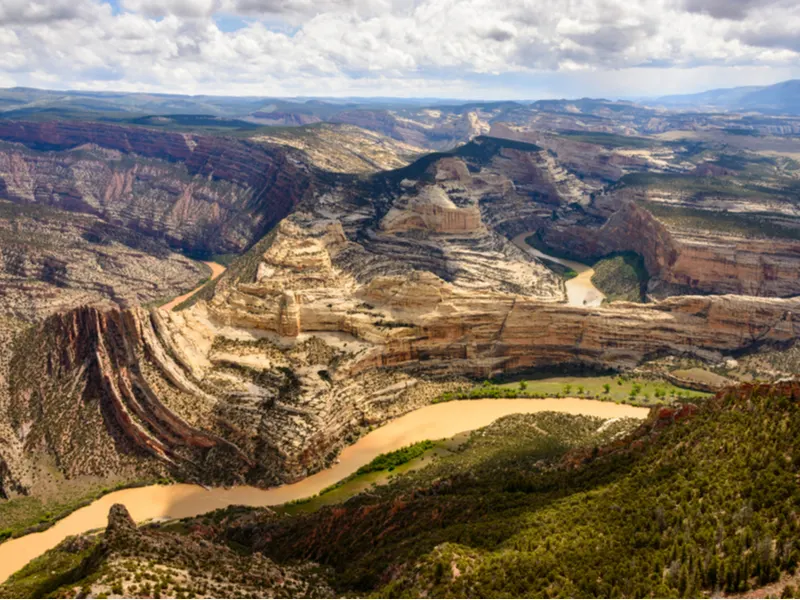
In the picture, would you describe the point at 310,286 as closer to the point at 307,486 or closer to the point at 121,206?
the point at 307,486

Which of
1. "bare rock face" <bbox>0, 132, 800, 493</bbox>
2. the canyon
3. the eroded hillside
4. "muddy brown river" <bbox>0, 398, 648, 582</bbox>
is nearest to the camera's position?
the eroded hillside

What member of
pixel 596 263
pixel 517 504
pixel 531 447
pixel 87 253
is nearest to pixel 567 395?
pixel 531 447

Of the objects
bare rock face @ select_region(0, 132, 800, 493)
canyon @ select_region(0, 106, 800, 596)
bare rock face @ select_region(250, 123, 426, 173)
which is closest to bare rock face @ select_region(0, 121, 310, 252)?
canyon @ select_region(0, 106, 800, 596)

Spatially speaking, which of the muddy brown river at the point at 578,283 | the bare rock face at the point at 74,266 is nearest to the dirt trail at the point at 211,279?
the bare rock face at the point at 74,266

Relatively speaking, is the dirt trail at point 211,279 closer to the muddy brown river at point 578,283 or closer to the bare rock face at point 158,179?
the bare rock face at point 158,179

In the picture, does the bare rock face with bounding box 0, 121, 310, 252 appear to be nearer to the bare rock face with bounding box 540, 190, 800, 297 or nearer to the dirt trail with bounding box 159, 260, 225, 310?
the dirt trail with bounding box 159, 260, 225, 310

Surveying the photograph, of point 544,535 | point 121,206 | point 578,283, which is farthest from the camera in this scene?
point 121,206

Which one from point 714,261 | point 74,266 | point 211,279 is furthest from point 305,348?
point 714,261

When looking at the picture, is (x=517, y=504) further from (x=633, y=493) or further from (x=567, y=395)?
(x=567, y=395)

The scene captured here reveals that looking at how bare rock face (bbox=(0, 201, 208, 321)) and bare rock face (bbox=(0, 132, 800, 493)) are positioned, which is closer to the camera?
bare rock face (bbox=(0, 132, 800, 493))
